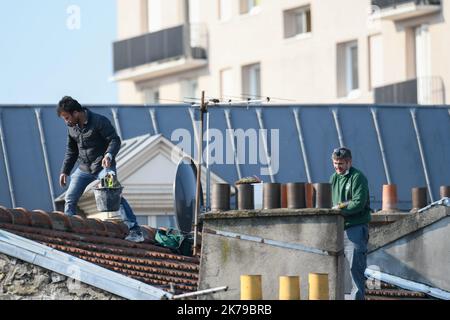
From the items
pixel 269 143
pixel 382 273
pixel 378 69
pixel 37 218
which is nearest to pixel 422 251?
pixel 382 273

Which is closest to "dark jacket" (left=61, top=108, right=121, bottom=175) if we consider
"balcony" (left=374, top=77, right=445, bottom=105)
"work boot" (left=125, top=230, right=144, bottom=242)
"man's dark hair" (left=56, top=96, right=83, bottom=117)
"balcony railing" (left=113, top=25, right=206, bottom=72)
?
"man's dark hair" (left=56, top=96, right=83, bottom=117)

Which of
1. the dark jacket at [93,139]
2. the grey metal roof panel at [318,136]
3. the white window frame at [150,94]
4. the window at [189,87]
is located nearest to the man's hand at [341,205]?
the dark jacket at [93,139]

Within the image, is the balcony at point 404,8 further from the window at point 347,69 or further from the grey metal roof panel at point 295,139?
the grey metal roof panel at point 295,139

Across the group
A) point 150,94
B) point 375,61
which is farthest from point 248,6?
point 375,61

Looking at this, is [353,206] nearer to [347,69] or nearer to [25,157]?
[25,157]

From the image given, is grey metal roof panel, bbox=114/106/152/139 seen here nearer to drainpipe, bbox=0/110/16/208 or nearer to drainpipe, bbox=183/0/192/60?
drainpipe, bbox=0/110/16/208

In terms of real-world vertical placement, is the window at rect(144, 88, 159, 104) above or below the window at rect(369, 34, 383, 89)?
below

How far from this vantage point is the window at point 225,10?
238 feet

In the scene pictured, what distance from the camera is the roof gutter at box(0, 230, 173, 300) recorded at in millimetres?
24656

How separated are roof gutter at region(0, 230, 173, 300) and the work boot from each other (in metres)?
4.68

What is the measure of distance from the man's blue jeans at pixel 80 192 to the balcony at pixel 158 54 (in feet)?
140

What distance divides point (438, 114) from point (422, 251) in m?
21.9
